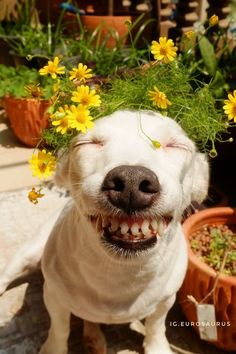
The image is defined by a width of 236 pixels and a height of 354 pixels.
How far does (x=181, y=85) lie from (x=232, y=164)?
1.89 m

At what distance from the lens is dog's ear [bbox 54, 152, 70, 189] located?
1.64 m

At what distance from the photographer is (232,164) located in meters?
3.41

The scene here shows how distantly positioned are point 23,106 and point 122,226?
8.34 ft

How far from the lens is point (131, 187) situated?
1271mm

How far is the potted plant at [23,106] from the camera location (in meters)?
3.69

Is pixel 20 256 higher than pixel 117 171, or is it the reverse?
pixel 117 171

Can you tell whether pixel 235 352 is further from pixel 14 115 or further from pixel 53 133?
pixel 14 115

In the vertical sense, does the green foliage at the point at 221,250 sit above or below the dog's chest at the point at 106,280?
below

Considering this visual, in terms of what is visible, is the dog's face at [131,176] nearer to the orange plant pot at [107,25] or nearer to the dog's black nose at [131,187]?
the dog's black nose at [131,187]

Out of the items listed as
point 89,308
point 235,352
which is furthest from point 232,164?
point 89,308

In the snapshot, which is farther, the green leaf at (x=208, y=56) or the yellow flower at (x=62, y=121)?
the green leaf at (x=208, y=56)

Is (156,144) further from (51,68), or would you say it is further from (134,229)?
(51,68)

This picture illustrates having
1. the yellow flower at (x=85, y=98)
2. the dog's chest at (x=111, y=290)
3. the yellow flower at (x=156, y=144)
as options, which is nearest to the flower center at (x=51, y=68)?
the yellow flower at (x=85, y=98)

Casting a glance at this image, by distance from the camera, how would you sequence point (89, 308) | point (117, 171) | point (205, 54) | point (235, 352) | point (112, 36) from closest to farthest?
point (117, 171) → point (89, 308) → point (235, 352) → point (205, 54) → point (112, 36)
